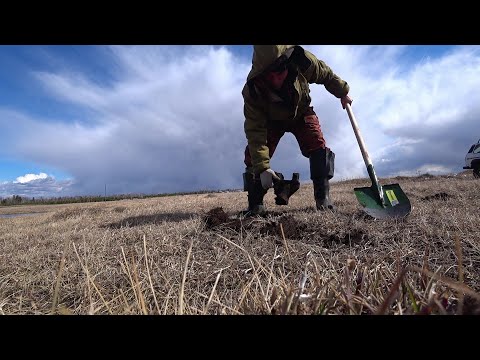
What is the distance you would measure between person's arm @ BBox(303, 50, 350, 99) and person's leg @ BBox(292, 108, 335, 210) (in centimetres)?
41

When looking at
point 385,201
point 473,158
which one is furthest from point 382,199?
point 473,158

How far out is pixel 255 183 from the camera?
380 centimetres

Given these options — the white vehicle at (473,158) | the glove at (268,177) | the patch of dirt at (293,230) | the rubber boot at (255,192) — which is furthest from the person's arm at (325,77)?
the white vehicle at (473,158)

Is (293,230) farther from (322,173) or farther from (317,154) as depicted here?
(317,154)

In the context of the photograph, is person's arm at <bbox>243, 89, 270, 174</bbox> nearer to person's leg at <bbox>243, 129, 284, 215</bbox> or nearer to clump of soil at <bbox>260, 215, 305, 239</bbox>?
person's leg at <bbox>243, 129, 284, 215</bbox>

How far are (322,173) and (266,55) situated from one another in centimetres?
148

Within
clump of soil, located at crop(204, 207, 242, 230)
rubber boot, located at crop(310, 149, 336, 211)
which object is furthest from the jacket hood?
clump of soil, located at crop(204, 207, 242, 230)

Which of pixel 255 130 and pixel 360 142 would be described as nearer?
pixel 255 130
